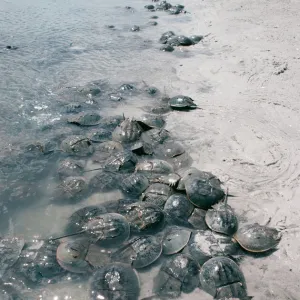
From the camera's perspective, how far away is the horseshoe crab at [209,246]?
3203mm

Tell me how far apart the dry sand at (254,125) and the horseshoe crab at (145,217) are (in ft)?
2.79

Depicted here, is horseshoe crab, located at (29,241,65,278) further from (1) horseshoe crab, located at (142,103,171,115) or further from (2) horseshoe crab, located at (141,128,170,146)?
(1) horseshoe crab, located at (142,103,171,115)

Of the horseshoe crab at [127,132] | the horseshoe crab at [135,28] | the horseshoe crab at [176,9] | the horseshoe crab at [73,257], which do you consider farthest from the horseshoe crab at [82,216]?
the horseshoe crab at [176,9]

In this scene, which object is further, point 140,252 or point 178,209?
point 178,209

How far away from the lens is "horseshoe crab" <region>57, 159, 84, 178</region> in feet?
14.4

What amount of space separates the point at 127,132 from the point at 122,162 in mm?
771

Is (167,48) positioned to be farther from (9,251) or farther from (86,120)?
(9,251)

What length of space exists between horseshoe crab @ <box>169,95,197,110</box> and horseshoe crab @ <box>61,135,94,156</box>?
1.95 m

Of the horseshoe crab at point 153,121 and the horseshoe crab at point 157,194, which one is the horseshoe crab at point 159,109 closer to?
the horseshoe crab at point 153,121

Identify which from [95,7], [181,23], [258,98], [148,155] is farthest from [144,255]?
[95,7]

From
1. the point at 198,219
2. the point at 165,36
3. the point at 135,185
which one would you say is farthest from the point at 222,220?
the point at 165,36

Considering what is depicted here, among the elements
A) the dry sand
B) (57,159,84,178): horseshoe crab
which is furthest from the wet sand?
(57,159,84,178): horseshoe crab

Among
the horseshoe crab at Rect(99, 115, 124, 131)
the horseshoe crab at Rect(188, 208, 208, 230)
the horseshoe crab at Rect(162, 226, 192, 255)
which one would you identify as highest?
the horseshoe crab at Rect(162, 226, 192, 255)

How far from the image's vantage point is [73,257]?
10.2ft
